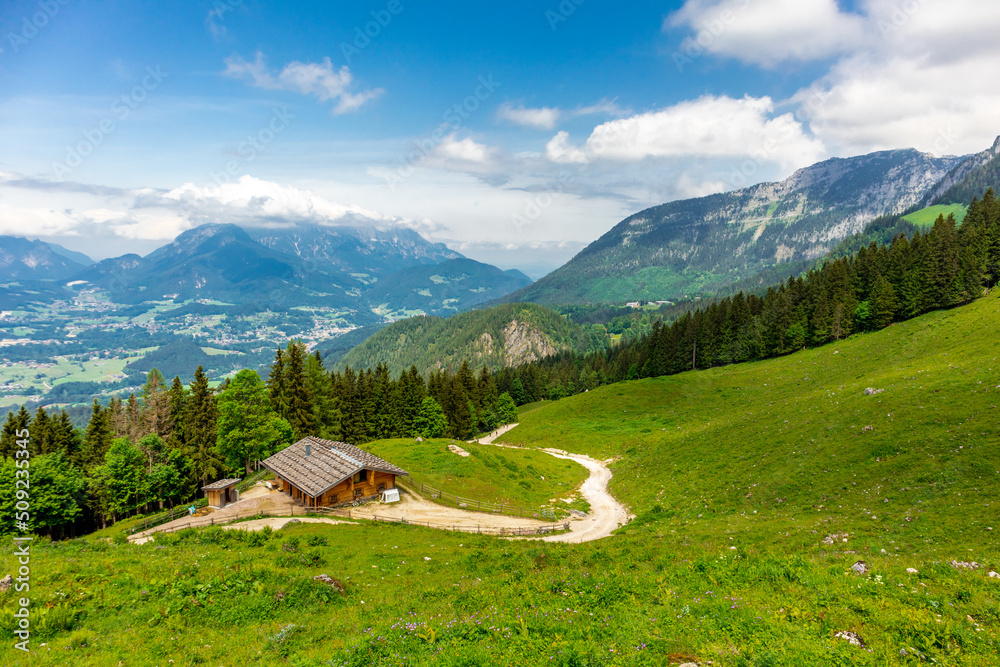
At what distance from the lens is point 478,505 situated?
4475cm

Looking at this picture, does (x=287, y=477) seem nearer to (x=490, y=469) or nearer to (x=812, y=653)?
(x=490, y=469)

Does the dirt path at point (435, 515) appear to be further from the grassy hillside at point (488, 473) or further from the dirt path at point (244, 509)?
the dirt path at point (244, 509)

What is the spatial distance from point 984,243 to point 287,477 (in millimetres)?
115508

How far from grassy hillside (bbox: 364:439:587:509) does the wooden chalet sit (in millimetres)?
4496

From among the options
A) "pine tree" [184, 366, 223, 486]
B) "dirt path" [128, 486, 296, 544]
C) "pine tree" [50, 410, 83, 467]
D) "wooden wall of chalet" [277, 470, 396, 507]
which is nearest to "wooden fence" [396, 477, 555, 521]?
"wooden wall of chalet" [277, 470, 396, 507]

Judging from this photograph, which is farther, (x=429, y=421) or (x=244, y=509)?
(x=429, y=421)

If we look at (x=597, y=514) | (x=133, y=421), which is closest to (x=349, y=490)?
(x=597, y=514)

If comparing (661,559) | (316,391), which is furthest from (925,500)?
(316,391)

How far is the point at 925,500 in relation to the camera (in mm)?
22828

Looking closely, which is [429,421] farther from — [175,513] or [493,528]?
[493,528]

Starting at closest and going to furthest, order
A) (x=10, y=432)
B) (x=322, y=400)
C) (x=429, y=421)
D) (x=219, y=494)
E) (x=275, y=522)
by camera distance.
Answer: (x=275, y=522) → (x=219, y=494) → (x=10, y=432) → (x=322, y=400) → (x=429, y=421)

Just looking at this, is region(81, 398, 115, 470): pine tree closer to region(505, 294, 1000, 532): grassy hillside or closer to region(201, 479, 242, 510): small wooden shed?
region(201, 479, 242, 510): small wooden shed

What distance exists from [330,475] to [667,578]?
1447 inches

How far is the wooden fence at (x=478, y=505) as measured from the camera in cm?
4328
